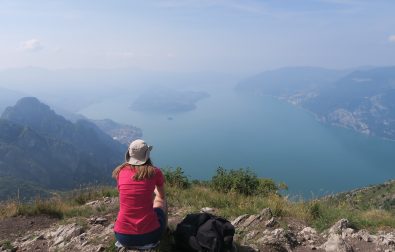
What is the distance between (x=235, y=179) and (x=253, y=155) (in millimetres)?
152754

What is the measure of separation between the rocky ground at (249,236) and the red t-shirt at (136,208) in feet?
2.36

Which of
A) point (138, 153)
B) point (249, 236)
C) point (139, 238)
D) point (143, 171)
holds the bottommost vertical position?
point (249, 236)

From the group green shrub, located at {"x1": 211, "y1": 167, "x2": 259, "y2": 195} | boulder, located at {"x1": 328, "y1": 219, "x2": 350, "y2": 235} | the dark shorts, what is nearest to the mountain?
green shrub, located at {"x1": 211, "y1": 167, "x2": 259, "y2": 195}

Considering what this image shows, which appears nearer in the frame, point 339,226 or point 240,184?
point 339,226

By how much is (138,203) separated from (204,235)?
978mm

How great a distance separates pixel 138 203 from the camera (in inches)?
194

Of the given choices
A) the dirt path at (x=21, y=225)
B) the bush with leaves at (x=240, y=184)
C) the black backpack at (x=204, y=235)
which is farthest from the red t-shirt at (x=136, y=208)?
the bush with leaves at (x=240, y=184)

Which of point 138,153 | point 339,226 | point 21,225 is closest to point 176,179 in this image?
point 21,225

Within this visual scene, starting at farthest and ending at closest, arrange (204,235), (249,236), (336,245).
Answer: (249,236), (336,245), (204,235)

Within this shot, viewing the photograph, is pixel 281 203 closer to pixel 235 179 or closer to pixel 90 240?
pixel 235 179

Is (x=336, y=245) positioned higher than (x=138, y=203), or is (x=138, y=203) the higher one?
(x=138, y=203)

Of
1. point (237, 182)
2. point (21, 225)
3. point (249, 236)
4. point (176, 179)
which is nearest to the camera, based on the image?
point (249, 236)

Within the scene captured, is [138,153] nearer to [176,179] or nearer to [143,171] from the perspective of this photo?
[143,171]

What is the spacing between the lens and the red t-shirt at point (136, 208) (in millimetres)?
4910
